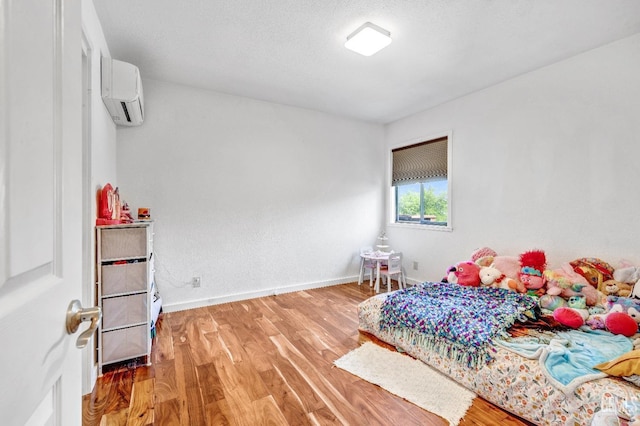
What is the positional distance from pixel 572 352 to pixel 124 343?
294 cm

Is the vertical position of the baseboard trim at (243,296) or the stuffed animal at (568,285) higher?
the stuffed animal at (568,285)

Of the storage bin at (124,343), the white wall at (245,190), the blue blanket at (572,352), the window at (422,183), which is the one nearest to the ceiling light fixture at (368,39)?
the white wall at (245,190)

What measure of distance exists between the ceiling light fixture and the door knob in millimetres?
2389

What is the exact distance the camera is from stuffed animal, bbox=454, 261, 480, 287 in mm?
2799

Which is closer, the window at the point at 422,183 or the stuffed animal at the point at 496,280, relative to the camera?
the stuffed animal at the point at 496,280

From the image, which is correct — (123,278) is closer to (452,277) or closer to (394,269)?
(452,277)

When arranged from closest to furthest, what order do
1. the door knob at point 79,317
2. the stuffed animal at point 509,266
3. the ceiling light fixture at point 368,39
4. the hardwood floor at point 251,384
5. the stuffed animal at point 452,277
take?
1. the door knob at point 79,317
2. the hardwood floor at point 251,384
3. the ceiling light fixture at point 368,39
4. the stuffed animal at point 509,266
5. the stuffed animal at point 452,277

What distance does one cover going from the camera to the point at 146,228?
2.12 meters

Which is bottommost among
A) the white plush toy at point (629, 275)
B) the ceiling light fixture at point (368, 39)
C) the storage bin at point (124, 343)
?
the storage bin at point (124, 343)

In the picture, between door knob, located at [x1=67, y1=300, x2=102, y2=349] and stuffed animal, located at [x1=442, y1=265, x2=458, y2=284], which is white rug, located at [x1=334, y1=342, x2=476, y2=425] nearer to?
stuffed animal, located at [x1=442, y1=265, x2=458, y2=284]

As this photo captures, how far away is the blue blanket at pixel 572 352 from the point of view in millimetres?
1467

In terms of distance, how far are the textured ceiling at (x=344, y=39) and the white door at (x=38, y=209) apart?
178 cm

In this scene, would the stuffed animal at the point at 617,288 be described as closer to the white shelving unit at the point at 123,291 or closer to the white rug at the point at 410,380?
the white rug at the point at 410,380

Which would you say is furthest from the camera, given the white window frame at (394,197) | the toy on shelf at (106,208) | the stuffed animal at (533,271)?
the white window frame at (394,197)
